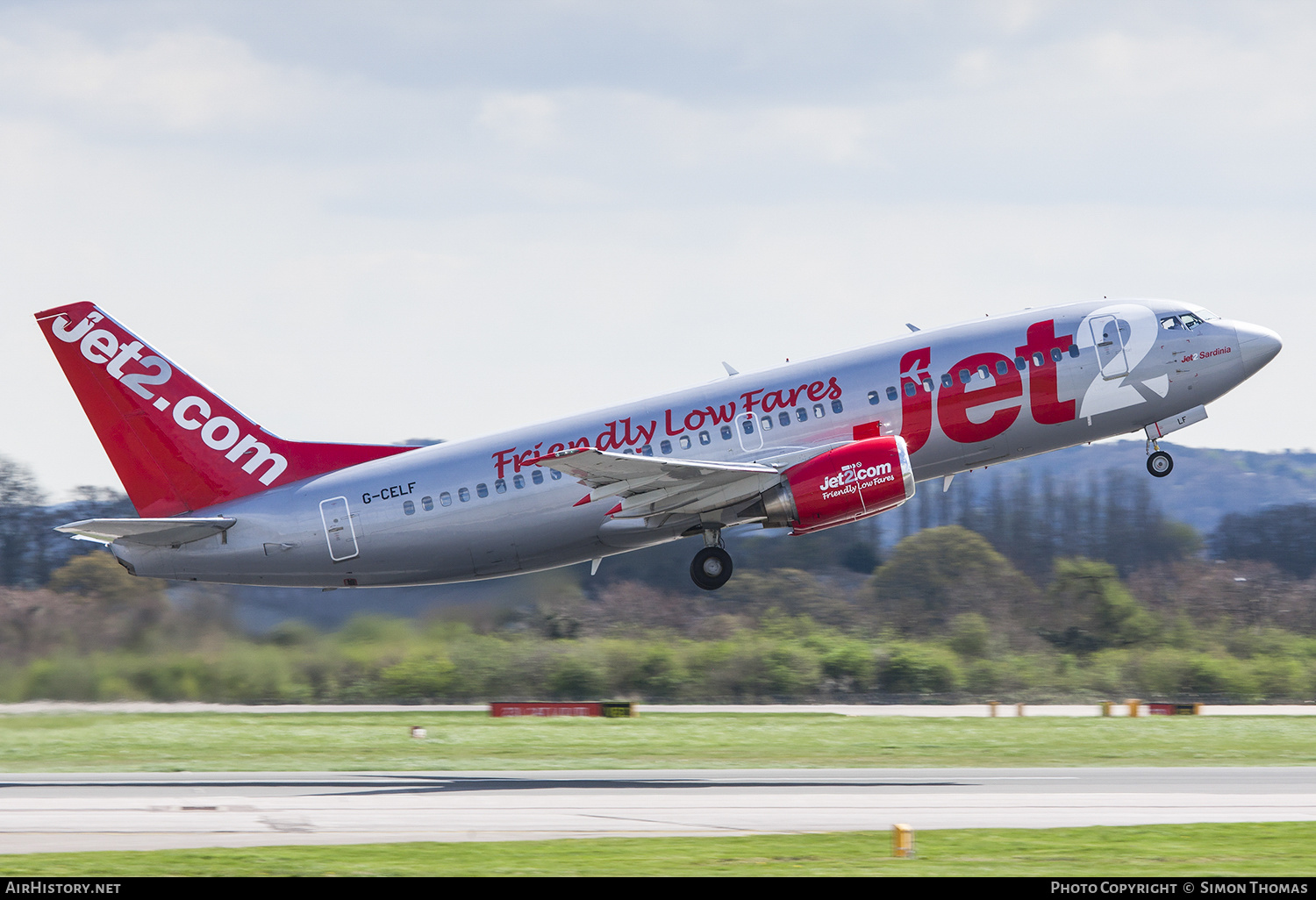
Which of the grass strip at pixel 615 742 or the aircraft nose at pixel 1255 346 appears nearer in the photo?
the aircraft nose at pixel 1255 346

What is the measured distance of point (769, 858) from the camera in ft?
71.3

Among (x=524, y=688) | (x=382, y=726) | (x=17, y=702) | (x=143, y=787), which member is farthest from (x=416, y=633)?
(x=143, y=787)

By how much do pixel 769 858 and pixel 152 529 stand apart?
64.7ft

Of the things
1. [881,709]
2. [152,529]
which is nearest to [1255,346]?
[881,709]

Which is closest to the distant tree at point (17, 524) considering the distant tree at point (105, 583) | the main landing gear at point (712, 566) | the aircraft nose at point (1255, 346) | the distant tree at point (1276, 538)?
the distant tree at point (105, 583)

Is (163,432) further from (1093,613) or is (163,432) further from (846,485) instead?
(1093,613)

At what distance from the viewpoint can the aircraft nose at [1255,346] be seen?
34688 mm

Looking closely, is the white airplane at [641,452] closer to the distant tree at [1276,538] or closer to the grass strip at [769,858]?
the grass strip at [769,858]

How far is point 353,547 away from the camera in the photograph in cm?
3575

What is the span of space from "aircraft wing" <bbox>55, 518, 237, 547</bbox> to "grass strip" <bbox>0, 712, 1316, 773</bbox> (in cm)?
643

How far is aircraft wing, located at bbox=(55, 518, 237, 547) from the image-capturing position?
33688 millimetres

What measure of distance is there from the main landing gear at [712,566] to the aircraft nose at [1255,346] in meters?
13.7
